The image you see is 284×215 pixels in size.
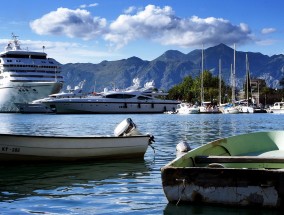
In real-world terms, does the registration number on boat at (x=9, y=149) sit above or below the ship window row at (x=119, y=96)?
below

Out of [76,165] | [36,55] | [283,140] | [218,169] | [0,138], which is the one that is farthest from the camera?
[36,55]

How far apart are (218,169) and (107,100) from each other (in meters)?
110

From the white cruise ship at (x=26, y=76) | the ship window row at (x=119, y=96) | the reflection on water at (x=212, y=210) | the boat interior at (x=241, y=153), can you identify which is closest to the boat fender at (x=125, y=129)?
the boat interior at (x=241, y=153)

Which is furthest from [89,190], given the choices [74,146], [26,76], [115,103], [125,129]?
[115,103]

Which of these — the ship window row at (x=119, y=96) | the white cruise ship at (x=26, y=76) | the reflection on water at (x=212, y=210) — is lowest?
the reflection on water at (x=212, y=210)

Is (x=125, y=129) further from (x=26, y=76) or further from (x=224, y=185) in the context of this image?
(x=26, y=76)

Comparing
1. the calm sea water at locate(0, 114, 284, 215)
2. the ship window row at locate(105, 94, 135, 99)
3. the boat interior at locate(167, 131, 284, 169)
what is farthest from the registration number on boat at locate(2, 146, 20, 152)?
the ship window row at locate(105, 94, 135, 99)

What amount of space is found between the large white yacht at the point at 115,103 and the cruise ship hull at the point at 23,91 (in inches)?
128

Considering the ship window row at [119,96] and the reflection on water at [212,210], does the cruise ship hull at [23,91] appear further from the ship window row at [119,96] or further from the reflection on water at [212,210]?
the reflection on water at [212,210]

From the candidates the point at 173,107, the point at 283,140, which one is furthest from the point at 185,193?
the point at 173,107

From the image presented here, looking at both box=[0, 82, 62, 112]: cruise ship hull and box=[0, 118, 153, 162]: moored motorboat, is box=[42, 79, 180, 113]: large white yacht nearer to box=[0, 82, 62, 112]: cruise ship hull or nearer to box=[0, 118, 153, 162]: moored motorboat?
box=[0, 82, 62, 112]: cruise ship hull

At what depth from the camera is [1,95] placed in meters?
116

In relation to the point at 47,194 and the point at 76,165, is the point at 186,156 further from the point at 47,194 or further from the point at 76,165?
the point at 76,165

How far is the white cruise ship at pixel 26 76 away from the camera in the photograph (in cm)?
10888
